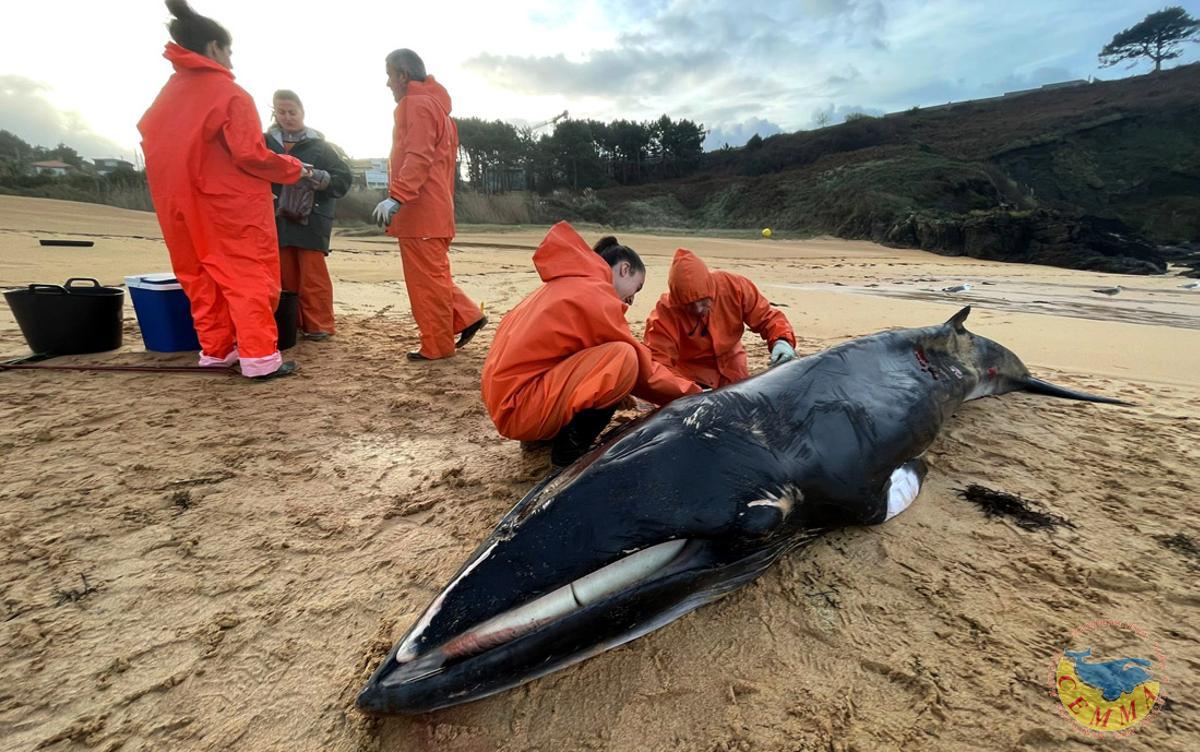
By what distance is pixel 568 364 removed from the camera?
9.67 feet

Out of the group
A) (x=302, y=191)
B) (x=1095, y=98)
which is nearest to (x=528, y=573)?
(x=302, y=191)

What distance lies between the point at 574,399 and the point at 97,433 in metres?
2.97

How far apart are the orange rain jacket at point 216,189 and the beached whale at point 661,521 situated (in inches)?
134

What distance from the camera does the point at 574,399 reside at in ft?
9.42

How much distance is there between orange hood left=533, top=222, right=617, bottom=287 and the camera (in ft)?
10.2

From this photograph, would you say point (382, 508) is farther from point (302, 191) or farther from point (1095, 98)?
point (1095, 98)

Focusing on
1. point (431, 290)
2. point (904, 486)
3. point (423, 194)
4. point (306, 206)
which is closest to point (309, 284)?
point (306, 206)

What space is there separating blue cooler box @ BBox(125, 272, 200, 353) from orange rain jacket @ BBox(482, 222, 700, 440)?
12.0 feet

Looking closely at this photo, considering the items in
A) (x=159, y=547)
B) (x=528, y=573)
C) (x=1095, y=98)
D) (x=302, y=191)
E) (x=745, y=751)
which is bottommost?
(x=745, y=751)

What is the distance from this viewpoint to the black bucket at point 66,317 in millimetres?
4715

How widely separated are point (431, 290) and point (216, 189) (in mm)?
1745

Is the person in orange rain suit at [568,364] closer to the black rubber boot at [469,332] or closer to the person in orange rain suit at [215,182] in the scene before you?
the person in orange rain suit at [215,182]

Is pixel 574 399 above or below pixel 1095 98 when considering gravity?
below

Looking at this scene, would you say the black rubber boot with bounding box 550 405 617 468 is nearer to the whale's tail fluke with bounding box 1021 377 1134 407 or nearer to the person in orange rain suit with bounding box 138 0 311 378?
the person in orange rain suit with bounding box 138 0 311 378
